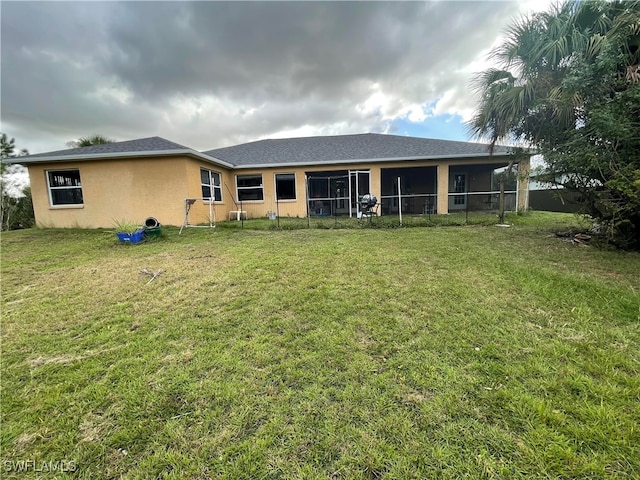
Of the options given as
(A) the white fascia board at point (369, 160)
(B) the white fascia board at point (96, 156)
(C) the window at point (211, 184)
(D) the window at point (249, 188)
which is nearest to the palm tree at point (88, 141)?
(B) the white fascia board at point (96, 156)

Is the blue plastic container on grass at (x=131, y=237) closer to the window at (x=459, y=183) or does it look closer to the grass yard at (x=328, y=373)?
the grass yard at (x=328, y=373)

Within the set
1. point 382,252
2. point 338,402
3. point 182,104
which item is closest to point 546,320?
point 338,402

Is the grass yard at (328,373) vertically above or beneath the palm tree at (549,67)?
beneath

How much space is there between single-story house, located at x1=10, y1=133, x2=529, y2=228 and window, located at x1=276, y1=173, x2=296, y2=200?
5 centimetres

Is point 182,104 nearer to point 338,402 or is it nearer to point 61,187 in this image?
point 61,187

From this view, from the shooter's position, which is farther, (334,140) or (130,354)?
(334,140)

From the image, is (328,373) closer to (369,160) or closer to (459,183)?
(369,160)

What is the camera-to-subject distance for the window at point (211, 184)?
10695 millimetres

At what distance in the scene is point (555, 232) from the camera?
727 centimetres

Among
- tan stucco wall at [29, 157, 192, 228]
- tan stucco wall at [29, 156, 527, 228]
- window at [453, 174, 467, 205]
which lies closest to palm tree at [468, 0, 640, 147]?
window at [453, 174, 467, 205]

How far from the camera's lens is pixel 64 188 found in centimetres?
998

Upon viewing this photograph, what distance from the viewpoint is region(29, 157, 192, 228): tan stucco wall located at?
953 centimetres

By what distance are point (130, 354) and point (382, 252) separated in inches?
173

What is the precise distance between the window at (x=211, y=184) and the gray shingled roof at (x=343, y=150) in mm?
1566
